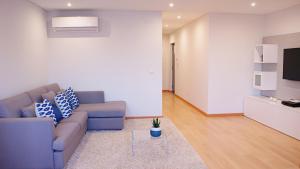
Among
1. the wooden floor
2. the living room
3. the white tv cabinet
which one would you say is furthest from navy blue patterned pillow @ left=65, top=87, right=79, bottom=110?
the white tv cabinet

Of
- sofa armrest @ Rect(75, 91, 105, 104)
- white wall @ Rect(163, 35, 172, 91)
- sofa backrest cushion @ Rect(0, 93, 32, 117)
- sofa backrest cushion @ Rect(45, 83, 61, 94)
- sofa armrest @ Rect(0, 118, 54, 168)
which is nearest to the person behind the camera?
sofa armrest @ Rect(0, 118, 54, 168)

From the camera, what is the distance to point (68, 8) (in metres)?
5.04

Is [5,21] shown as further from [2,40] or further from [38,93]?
[38,93]

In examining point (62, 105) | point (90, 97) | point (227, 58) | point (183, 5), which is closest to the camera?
point (62, 105)

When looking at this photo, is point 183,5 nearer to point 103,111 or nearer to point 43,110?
point 103,111

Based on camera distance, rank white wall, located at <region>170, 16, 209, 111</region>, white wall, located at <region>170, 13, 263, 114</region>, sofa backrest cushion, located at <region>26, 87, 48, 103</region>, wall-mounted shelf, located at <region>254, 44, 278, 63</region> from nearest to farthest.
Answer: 1. sofa backrest cushion, located at <region>26, 87, 48, 103</region>
2. wall-mounted shelf, located at <region>254, 44, 278, 63</region>
3. white wall, located at <region>170, 13, 263, 114</region>
4. white wall, located at <region>170, 16, 209, 111</region>

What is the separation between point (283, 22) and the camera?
5.16m

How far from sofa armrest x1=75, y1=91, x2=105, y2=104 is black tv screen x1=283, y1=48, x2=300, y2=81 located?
3895mm

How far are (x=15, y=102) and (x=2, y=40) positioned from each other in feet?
3.20

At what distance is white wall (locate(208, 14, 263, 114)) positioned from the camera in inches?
221

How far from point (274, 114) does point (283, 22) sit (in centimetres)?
202

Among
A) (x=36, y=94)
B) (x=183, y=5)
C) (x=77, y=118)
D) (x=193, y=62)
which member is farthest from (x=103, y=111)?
(x=193, y=62)

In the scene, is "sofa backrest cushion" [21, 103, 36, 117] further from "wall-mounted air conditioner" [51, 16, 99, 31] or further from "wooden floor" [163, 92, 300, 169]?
"wooden floor" [163, 92, 300, 169]

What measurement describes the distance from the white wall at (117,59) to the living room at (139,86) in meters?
0.02
